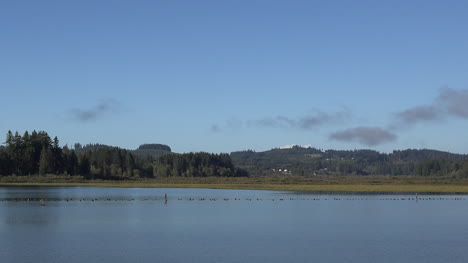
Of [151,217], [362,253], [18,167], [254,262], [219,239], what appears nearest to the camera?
[254,262]

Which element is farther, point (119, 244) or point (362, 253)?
point (119, 244)

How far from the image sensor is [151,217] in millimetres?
66500

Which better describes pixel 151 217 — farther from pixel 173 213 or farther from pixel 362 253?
pixel 362 253

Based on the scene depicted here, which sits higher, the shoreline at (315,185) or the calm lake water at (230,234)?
the shoreline at (315,185)

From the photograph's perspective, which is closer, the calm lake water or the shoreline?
the calm lake water

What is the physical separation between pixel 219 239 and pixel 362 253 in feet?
37.9

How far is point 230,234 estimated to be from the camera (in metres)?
51.1

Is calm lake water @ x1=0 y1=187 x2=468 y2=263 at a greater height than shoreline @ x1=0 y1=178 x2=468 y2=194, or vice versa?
shoreline @ x1=0 y1=178 x2=468 y2=194

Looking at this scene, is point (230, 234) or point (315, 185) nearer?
point (230, 234)

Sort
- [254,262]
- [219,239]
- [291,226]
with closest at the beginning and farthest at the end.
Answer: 1. [254,262]
2. [219,239]
3. [291,226]

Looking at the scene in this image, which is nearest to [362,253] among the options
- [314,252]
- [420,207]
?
[314,252]

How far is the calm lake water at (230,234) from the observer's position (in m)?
39.6

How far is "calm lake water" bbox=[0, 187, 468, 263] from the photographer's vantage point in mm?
39562

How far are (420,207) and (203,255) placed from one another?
174 ft
